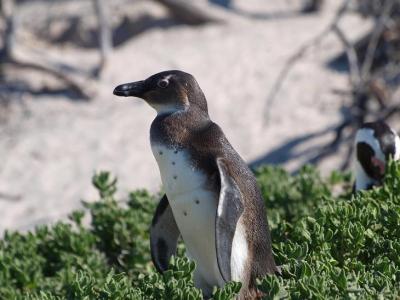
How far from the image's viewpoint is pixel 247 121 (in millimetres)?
10367

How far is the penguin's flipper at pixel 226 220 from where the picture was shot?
3080 mm

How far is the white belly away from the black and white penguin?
183 centimetres

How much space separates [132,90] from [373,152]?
74.6 inches

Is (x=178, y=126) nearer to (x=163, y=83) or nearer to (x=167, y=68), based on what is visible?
(x=163, y=83)

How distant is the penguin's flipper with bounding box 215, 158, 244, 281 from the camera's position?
308 centimetres

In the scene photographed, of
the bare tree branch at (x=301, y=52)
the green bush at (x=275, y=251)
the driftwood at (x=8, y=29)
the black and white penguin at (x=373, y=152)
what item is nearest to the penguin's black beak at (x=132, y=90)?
Answer: the green bush at (x=275, y=251)

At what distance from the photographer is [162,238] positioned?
361 cm

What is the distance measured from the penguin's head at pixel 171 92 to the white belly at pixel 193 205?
21cm

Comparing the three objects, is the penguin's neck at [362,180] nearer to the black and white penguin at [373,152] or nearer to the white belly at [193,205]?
the black and white penguin at [373,152]

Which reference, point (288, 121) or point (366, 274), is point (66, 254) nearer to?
point (366, 274)

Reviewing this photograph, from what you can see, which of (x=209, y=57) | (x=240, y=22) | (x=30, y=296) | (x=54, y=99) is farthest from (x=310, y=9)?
(x=30, y=296)

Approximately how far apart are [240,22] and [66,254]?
303 inches

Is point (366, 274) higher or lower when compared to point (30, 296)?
lower

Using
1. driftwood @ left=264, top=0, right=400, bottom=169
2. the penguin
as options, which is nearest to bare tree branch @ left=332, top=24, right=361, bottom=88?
driftwood @ left=264, top=0, right=400, bottom=169
